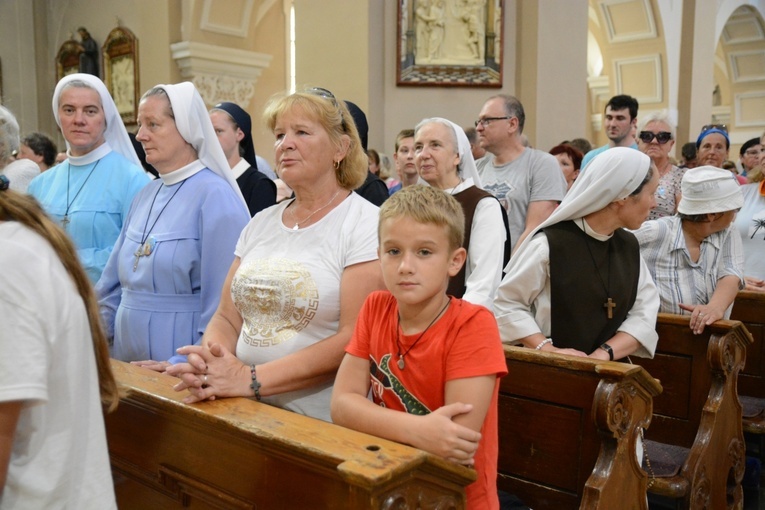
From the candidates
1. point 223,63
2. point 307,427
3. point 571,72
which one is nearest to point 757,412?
point 307,427

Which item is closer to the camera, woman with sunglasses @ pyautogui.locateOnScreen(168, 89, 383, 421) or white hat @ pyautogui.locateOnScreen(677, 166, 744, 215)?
woman with sunglasses @ pyautogui.locateOnScreen(168, 89, 383, 421)

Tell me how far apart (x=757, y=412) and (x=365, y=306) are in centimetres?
305

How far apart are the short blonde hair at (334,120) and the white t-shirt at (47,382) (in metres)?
1.19

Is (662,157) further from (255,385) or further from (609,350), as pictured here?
(255,385)

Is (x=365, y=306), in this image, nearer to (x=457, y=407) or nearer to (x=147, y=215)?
(x=457, y=407)

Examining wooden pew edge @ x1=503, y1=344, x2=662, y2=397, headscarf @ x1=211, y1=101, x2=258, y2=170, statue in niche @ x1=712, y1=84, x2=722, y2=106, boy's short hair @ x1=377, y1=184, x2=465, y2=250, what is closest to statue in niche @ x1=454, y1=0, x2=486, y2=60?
headscarf @ x1=211, y1=101, x2=258, y2=170

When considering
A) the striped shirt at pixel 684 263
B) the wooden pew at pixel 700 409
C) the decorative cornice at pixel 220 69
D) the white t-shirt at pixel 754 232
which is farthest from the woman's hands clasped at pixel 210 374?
the decorative cornice at pixel 220 69

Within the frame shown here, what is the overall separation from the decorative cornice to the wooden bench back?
26.0 ft

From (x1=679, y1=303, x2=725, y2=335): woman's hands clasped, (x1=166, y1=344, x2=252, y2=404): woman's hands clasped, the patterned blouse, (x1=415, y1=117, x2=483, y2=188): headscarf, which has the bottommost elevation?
(x1=679, y1=303, x2=725, y2=335): woman's hands clasped

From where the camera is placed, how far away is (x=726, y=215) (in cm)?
362

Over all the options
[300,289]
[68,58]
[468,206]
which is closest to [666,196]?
[468,206]

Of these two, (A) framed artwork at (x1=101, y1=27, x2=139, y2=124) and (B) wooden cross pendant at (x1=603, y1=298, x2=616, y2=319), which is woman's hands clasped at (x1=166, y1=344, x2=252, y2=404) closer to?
(B) wooden cross pendant at (x1=603, y1=298, x2=616, y2=319)

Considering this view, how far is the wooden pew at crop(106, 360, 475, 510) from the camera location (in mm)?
1482

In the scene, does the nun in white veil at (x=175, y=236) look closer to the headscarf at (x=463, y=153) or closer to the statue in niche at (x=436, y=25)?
the headscarf at (x=463, y=153)
